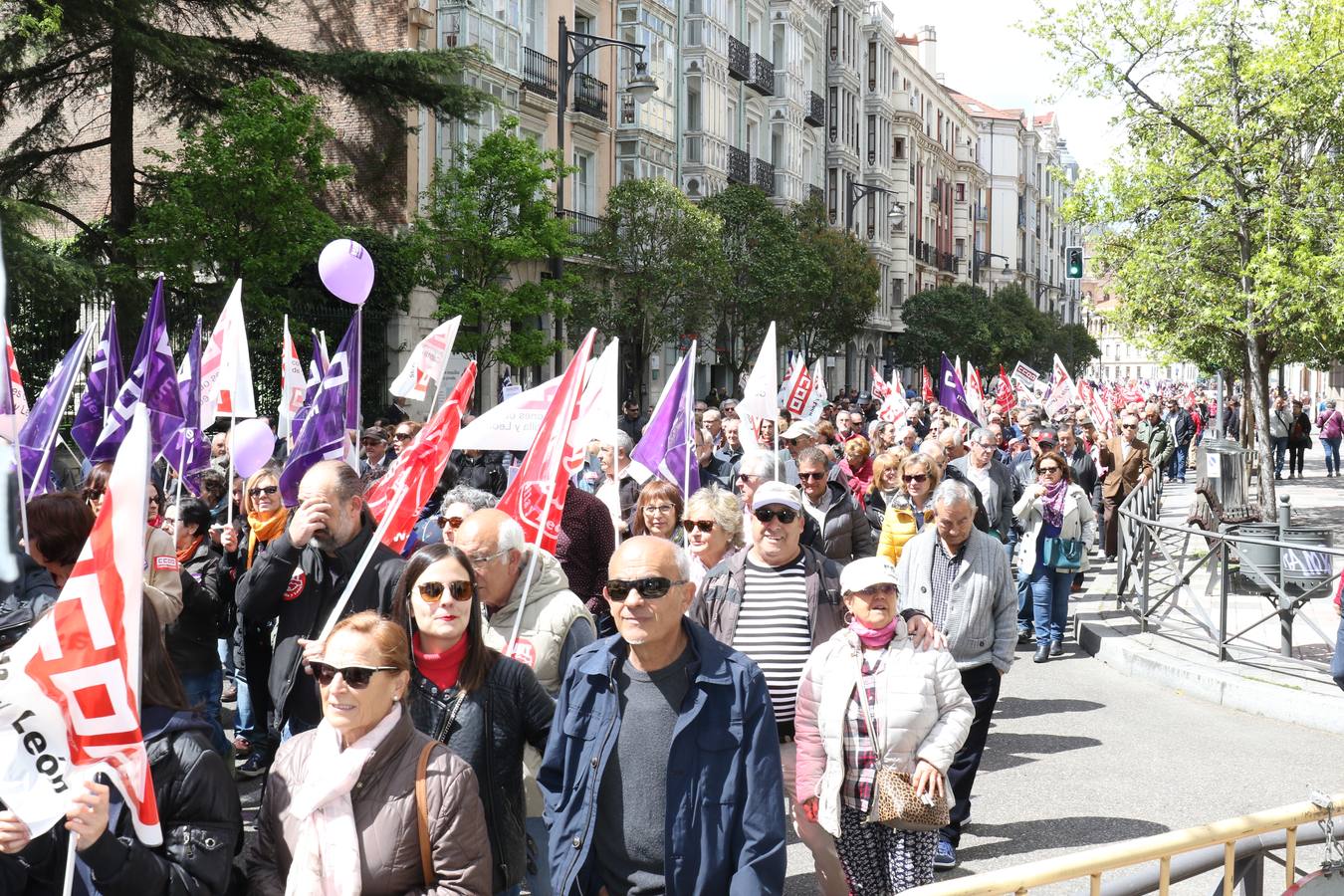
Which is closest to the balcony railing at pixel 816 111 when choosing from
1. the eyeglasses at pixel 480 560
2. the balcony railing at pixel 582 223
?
the balcony railing at pixel 582 223

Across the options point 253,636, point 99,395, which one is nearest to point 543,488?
point 253,636

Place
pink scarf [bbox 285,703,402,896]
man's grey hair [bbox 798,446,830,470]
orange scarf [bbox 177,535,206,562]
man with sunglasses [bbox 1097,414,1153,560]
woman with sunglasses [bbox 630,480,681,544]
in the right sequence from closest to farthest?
pink scarf [bbox 285,703,402,896]
woman with sunglasses [bbox 630,480,681,544]
orange scarf [bbox 177,535,206,562]
man's grey hair [bbox 798,446,830,470]
man with sunglasses [bbox 1097,414,1153,560]

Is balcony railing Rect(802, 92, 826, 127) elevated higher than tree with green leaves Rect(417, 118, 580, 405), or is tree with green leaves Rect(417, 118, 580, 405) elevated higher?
balcony railing Rect(802, 92, 826, 127)

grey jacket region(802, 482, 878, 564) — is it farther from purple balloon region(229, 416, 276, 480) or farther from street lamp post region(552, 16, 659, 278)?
street lamp post region(552, 16, 659, 278)

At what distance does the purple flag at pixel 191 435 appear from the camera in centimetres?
952

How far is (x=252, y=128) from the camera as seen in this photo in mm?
19594

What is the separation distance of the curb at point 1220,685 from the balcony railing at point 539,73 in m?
23.4

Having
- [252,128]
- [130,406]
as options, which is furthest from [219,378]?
[252,128]

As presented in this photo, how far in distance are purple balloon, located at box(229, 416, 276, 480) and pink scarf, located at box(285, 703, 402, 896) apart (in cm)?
709

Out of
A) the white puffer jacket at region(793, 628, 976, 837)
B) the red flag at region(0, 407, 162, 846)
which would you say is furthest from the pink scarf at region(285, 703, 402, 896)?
the white puffer jacket at region(793, 628, 976, 837)

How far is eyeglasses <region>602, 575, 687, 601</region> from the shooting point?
3672 millimetres

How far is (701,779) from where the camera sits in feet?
11.6

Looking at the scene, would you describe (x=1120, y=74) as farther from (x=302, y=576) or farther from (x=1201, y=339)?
(x=302, y=576)

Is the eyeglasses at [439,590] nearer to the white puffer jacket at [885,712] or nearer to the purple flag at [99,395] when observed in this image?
the white puffer jacket at [885,712]
